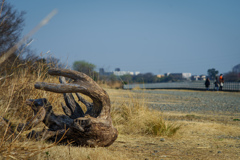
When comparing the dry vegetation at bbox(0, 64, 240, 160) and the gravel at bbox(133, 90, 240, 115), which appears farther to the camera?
the gravel at bbox(133, 90, 240, 115)

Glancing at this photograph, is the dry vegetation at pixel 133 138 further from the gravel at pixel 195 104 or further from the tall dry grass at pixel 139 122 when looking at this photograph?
the gravel at pixel 195 104

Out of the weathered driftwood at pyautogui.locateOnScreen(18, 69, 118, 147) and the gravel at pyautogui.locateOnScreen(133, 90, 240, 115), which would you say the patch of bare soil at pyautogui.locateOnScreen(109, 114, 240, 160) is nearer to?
the weathered driftwood at pyautogui.locateOnScreen(18, 69, 118, 147)

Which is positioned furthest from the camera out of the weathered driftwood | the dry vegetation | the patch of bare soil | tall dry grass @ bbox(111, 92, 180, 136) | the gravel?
the gravel

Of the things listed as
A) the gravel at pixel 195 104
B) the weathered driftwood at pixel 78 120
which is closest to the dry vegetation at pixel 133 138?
the weathered driftwood at pixel 78 120

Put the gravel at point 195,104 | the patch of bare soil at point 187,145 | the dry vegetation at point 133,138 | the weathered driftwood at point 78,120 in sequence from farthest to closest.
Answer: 1. the gravel at point 195,104
2. the patch of bare soil at point 187,145
3. the weathered driftwood at point 78,120
4. the dry vegetation at point 133,138

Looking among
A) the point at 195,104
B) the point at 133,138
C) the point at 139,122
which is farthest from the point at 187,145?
the point at 195,104

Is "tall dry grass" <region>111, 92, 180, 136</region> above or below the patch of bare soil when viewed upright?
above

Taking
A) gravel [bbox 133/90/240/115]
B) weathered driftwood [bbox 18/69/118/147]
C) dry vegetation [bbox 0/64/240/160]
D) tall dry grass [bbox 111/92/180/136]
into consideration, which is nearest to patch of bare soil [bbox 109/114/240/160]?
dry vegetation [bbox 0/64/240/160]

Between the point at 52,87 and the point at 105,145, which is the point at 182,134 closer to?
the point at 105,145

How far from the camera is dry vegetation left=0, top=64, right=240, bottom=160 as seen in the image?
3511mm

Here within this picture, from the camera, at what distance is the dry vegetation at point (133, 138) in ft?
11.5

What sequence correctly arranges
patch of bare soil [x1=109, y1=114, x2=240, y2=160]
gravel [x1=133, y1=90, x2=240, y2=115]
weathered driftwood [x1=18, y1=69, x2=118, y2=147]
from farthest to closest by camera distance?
gravel [x1=133, y1=90, x2=240, y2=115] → patch of bare soil [x1=109, y1=114, x2=240, y2=160] → weathered driftwood [x1=18, y1=69, x2=118, y2=147]

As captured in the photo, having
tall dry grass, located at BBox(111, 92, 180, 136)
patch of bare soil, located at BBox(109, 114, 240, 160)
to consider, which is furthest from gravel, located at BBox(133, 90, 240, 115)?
patch of bare soil, located at BBox(109, 114, 240, 160)

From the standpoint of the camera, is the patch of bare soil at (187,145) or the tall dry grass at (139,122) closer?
the patch of bare soil at (187,145)
